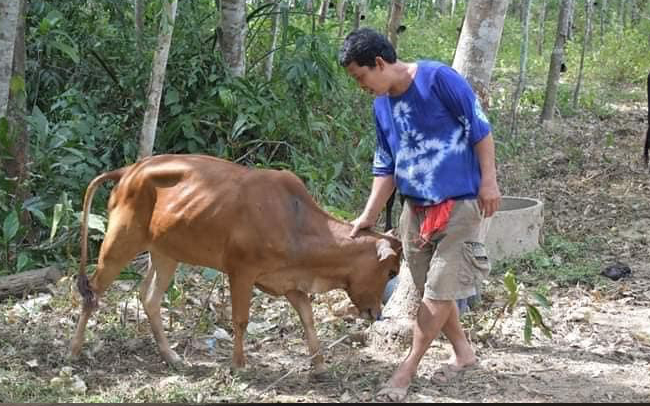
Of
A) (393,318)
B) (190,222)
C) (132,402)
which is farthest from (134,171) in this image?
(393,318)

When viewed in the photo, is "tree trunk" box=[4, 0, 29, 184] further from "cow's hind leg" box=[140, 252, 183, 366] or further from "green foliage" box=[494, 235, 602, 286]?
"green foliage" box=[494, 235, 602, 286]

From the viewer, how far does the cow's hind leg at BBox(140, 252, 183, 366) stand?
538 cm

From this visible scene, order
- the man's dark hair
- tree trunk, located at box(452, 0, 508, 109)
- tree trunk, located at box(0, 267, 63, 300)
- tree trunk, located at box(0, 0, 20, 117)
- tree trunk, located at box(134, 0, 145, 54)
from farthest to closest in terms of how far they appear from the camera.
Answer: tree trunk, located at box(134, 0, 145, 54) < tree trunk, located at box(0, 0, 20, 117) < tree trunk, located at box(0, 267, 63, 300) < tree trunk, located at box(452, 0, 508, 109) < the man's dark hair

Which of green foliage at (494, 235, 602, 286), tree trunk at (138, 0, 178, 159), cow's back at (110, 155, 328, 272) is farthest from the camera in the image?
tree trunk at (138, 0, 178, 159)

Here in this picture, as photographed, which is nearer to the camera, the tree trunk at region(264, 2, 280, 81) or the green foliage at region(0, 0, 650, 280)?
the green foliage at region(0, 0, 650, 280)

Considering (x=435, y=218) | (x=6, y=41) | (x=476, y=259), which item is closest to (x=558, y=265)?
(x=476, y=259)

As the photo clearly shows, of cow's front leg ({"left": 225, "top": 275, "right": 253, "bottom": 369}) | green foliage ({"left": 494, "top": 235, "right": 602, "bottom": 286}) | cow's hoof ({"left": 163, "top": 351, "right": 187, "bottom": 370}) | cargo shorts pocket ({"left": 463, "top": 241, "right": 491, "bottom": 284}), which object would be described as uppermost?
cargo shorts pocket ({"left": 463, "top": 241, "right": 491, "bottom": 284})

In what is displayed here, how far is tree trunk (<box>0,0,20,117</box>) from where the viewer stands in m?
6.78

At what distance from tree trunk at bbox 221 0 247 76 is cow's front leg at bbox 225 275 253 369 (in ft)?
14.7

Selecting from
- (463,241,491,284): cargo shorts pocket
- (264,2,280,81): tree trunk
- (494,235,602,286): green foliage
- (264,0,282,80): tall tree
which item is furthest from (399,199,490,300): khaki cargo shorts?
(264,0,282,80): tall tree

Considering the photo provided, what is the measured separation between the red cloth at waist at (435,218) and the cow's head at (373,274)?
36 cm

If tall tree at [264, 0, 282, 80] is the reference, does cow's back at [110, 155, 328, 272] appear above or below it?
below

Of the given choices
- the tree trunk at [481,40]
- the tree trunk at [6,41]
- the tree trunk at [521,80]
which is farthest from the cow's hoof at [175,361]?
the tree trunk at [521,80]

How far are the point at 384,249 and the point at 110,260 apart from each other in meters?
1.68
